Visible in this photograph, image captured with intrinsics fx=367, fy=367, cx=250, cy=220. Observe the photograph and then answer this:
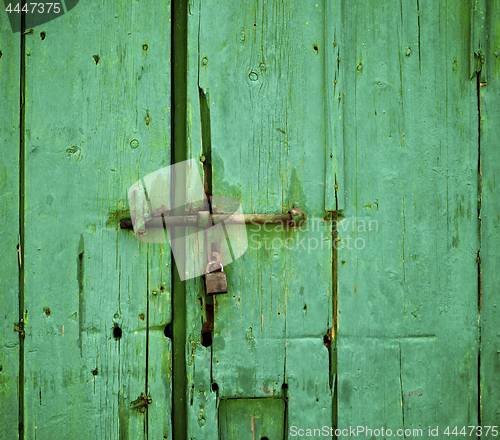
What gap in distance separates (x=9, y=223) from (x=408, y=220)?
116 cm

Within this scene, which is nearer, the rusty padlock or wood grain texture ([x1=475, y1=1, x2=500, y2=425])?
the rusty padlock

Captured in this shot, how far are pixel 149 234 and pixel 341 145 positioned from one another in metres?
0.62

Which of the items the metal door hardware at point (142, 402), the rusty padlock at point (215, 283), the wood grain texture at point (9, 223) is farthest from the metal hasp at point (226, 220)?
the metal door hardware at point (142, 402)

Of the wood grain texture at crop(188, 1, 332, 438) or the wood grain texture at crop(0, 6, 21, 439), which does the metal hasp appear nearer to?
the wood grain texture at crop(188, 1, 332, 438)

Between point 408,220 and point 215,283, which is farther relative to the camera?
point 408,220

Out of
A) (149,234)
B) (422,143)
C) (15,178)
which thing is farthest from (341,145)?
(15,178)

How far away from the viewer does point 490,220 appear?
3.63 feet

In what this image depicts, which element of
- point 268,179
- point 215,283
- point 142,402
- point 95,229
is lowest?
point 142,402

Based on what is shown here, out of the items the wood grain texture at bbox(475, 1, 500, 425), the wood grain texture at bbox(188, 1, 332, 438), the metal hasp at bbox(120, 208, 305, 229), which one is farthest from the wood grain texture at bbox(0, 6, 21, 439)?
the wood grain texture at bbox(475, 1, 500, 425)

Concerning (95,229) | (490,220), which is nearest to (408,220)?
(490,220)

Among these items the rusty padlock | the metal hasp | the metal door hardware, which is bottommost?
the metal door hardware

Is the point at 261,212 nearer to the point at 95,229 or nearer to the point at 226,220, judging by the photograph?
the point at 226,220

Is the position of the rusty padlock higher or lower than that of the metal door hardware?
higher

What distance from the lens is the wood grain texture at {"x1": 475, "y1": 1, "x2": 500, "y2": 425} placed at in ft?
3.61
